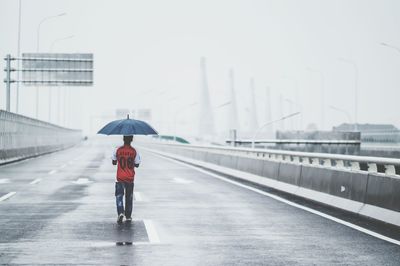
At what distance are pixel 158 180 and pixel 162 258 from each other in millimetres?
15348

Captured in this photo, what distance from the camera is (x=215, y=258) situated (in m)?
8.84

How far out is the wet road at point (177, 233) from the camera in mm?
8867

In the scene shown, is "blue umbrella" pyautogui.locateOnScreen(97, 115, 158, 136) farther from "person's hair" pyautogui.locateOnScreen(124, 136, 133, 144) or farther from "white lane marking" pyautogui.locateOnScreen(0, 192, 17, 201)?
"white lane marking" pyautogui.locateOnScreen(0, 192, 17, 201)

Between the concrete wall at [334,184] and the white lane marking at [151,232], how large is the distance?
389cm

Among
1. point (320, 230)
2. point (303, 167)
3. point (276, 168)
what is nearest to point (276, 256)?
point (320, 230)

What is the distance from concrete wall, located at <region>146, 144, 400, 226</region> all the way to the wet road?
2.98ft

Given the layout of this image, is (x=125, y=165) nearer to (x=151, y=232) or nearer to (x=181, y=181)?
(x=151, y=232)

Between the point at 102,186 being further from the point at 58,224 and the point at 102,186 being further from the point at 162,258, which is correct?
the point at 162,258

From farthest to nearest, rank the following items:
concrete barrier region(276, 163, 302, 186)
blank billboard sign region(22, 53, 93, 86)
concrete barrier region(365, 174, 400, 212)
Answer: blank billboard sign region(22, 53, 93, 86), concrete barrier region(276, 163, 302, 186), concrete barrier region(365, 174, 400, 212)

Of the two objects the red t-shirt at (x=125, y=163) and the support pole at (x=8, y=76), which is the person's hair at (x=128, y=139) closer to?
the red t-shirt at (x=125, y=163)

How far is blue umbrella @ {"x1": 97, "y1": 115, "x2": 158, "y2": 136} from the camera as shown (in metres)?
11.7

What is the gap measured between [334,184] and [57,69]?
37240 millimetres

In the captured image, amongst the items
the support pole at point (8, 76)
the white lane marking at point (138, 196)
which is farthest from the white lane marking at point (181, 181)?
the support pole at point (8, 76)

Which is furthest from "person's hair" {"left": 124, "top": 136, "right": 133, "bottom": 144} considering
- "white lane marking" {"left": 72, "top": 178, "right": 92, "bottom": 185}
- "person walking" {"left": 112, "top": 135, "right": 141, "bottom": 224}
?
"white lane marking" {"left": 72, "top": 178, "right": 92, "bottom": 185}
